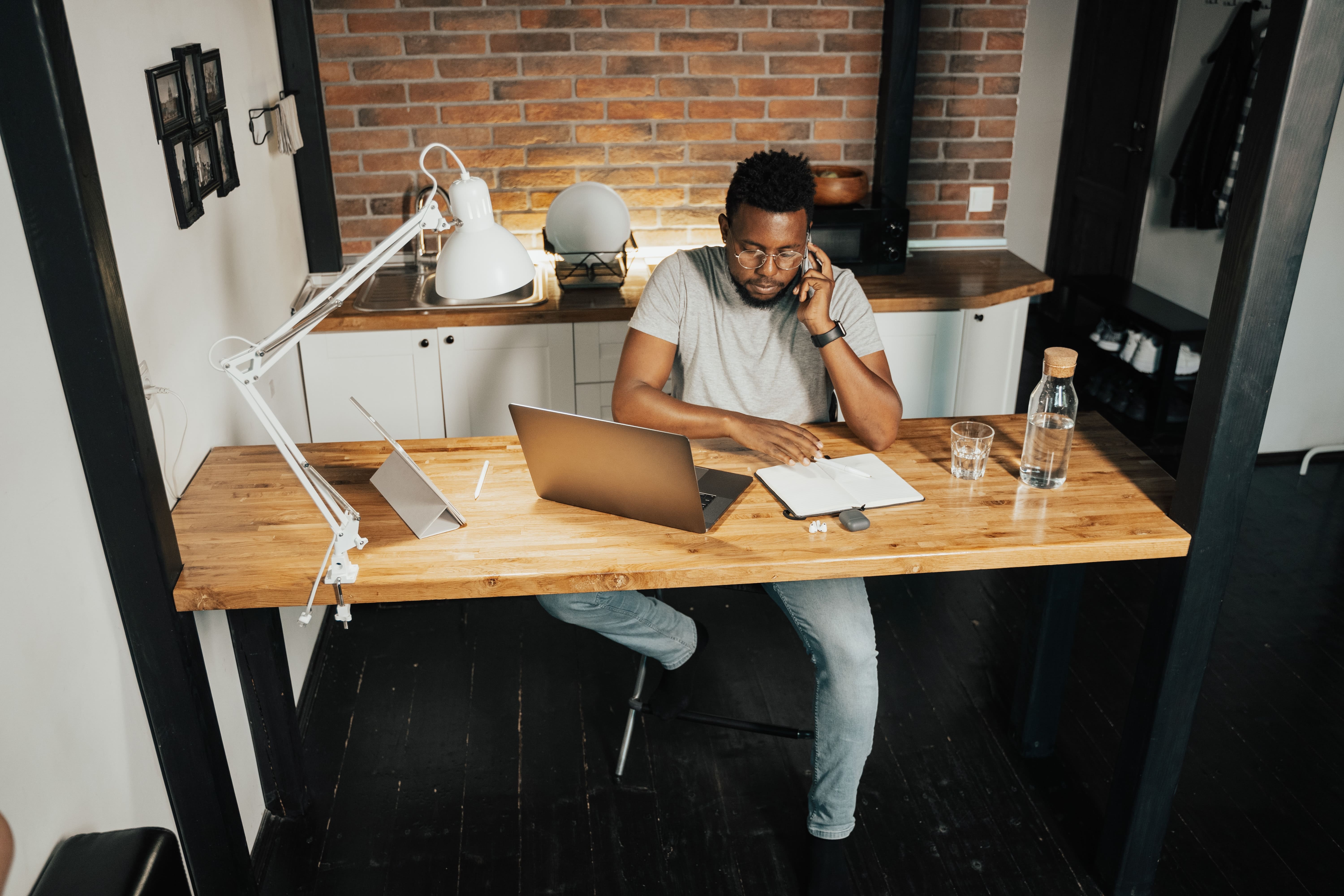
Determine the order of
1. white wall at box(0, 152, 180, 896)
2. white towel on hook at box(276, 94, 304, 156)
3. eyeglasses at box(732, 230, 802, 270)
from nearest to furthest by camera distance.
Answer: white wall at box(0, 152, 180, 896) < eyeglasses at box(732, 230, 802, 270) < white towel on hook at box(276, 94, 304, 156)

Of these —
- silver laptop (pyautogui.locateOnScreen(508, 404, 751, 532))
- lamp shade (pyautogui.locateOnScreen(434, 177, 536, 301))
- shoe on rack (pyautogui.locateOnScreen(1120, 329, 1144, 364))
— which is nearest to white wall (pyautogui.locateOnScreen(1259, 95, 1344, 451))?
shoe on rack (pyautogui.locateOnScreen(1120, 329, 1144, 364))

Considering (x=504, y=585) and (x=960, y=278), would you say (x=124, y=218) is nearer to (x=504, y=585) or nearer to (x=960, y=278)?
(x=504, y=585)

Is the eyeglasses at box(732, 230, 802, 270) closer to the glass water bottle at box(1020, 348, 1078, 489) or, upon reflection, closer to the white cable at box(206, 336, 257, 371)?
the glass water bottle at box(1020, 348, 1078, 489)

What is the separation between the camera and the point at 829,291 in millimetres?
2066

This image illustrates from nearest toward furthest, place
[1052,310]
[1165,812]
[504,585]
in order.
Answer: [504,585] → [1165,812] → [1052,310]

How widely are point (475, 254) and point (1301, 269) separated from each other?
2.88 m

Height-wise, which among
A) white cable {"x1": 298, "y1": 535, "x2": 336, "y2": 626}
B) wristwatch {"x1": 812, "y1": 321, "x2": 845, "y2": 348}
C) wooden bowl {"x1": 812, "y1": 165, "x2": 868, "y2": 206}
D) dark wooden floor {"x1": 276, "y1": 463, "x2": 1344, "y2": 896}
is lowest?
dark wooden floor {"x1": 276, "y1": 463, "x2": 1344, "y2": 896}

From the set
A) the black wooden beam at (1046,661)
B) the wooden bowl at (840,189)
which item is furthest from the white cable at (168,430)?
the wooden bowl at (840,189)

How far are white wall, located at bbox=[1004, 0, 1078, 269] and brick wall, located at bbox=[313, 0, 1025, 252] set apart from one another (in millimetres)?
1721

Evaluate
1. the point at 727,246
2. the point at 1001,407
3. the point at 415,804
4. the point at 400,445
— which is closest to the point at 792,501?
the point at 727,246

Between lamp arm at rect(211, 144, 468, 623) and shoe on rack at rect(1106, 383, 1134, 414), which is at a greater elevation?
lamp arm at rect(211, 144, 468, 623)

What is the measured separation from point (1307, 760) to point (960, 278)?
1685 millimetres

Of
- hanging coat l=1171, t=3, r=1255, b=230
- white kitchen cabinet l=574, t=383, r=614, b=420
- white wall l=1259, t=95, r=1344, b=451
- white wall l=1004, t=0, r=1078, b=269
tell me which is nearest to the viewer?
white kitchen cabinet l=574, t=383, r=614, b=420

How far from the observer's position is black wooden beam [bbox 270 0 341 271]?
2.99 m
